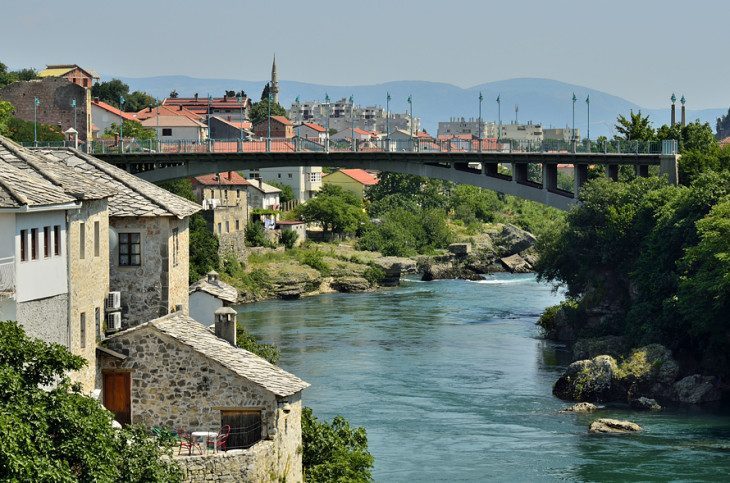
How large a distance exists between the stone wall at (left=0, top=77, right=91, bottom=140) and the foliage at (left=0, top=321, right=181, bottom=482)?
100548 millimetres

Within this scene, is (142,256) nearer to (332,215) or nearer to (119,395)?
(119,395)

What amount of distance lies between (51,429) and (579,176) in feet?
201

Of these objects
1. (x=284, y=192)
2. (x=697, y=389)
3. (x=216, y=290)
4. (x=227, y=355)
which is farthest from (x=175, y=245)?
(x=284, y=192)

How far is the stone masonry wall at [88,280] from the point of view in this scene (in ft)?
83.6

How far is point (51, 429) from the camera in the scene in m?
20.6

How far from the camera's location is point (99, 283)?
2734 centimetres

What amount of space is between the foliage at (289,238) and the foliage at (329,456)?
232ft

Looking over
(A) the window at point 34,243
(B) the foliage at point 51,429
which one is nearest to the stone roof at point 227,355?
(A) the window at point 34,243

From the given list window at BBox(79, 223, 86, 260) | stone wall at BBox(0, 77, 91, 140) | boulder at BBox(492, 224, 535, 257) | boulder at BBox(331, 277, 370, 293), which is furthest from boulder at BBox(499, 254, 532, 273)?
window at BBox(79, 223, 86, 260)

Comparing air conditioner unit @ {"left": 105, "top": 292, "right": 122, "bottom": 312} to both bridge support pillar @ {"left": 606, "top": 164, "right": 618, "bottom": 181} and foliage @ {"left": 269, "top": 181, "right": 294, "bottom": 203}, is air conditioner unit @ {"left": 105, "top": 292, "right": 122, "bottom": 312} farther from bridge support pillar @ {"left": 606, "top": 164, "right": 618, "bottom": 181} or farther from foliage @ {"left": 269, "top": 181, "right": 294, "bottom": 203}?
foliage @ {"left": 269, "top": 181, "right": 294, "bottom": 203}

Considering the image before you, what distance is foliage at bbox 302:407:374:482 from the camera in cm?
2908

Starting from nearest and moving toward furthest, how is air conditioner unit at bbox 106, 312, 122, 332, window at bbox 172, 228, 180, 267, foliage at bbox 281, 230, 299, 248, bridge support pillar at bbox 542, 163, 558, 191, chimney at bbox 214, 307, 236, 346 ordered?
1. air conditioner unit at bbox 106, 312, 122, 332
2. chimney at bbox 214, 307, 236, 346
3. window at bbox 172, 228, 180, 267
4. bridge support pillar at bbox 542, 163, 558, 191
5. foliage at bbox 281, 230, 299, 248

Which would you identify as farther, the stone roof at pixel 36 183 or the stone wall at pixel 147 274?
the stone wall at pixel 147 274

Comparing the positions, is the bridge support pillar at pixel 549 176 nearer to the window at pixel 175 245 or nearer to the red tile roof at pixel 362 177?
the window at pixel 175 245
